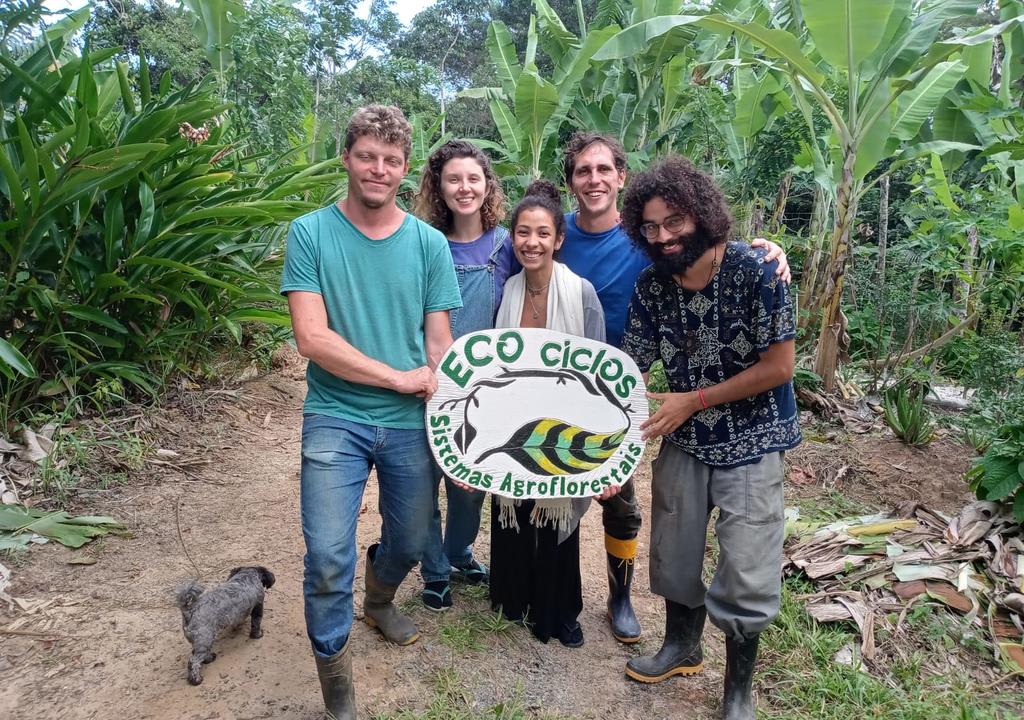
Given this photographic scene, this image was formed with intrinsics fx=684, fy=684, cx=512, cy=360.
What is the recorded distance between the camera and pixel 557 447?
86.2 inches

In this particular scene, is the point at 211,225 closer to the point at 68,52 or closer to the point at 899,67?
the point at 68,52

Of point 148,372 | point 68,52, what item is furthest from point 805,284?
point 68,52

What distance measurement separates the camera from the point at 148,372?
4.11 metres

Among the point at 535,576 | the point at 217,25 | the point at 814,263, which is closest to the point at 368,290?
the point at 535,576

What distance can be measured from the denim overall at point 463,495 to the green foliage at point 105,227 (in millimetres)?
1719

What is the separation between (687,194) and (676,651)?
59.8 inches

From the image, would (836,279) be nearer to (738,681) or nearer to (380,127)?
(738,681)

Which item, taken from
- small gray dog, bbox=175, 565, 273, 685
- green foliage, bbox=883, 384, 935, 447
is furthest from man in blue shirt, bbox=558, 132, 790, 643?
green foliage, bbox=883, 384, 935, 447

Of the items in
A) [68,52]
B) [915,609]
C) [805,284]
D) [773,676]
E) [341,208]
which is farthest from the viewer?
[805,284]

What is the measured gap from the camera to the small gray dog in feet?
7.14

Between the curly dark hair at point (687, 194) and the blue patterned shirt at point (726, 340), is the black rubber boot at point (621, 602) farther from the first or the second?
the curly dark hair at point (687, 194)

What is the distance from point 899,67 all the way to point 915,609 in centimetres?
310

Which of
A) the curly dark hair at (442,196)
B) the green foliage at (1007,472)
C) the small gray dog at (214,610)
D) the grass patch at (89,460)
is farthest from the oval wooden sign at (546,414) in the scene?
the grass patch at (89,460)

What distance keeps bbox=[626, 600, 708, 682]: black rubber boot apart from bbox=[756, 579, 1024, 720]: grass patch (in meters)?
0.26
